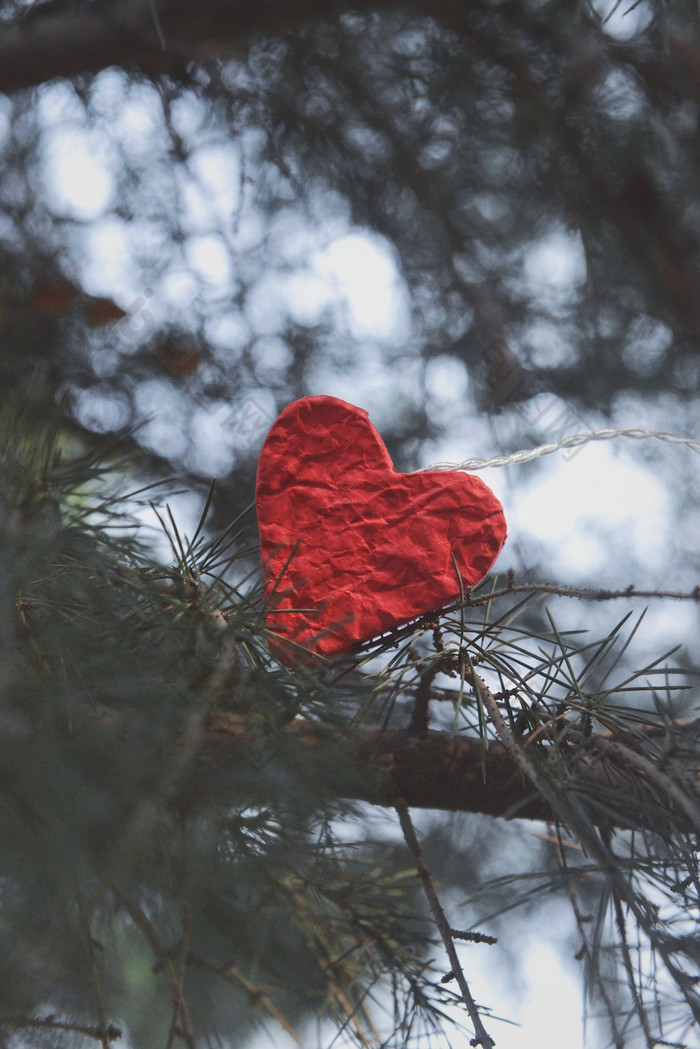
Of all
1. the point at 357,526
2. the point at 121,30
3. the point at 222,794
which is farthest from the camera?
the point at 121,30

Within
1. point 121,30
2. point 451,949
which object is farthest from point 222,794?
point 121,30

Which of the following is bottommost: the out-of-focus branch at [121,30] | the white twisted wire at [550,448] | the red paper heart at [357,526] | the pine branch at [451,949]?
the pine branch at [451,949]

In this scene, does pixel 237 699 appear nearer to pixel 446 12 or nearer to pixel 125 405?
pixel 125 405

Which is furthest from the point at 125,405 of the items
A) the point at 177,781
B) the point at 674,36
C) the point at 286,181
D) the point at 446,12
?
the point at 177,781

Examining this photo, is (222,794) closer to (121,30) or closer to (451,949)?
(451,949)

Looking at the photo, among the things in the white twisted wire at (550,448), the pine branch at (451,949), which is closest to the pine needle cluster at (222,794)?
the pine branch at (451,949)

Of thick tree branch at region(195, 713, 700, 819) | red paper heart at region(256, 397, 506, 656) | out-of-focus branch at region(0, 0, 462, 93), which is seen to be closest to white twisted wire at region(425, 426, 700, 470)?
red paper heart at region(256, 397, 506, 656)

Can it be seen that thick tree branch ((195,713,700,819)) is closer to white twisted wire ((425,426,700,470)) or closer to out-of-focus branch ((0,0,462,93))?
white twisted wire ((425,426,700,470))

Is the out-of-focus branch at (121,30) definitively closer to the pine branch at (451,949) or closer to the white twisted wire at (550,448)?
the white twisted wire at (550,448)
